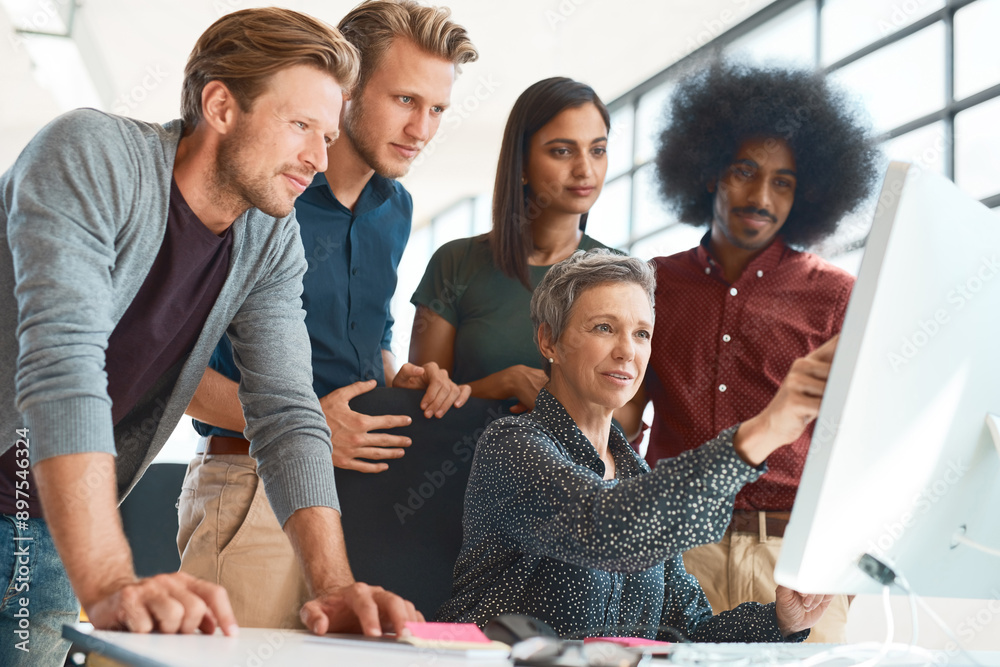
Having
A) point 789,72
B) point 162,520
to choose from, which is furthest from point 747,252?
point 162,520

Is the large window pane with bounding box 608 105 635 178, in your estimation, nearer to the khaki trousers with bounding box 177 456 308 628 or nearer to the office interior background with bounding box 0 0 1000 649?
the office interior background with bounding box 0 0 1000 649

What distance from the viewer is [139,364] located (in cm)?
136

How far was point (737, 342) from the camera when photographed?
7.00 feet

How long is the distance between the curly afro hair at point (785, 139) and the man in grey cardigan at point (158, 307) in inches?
56.4

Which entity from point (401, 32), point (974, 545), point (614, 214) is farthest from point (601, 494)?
point (614, 214)

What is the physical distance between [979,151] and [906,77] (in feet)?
2.42

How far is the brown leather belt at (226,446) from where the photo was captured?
182cm

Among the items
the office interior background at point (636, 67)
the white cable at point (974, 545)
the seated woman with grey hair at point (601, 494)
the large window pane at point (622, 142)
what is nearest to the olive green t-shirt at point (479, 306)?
the seated woman with grey hair at point (601, 494)

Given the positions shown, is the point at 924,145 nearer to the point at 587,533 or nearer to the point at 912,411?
the point at 587,533

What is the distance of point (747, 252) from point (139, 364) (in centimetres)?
152

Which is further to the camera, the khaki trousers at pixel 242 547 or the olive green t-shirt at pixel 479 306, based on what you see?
the olive green t-shirt at pixel 479 306

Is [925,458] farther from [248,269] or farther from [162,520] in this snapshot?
[162,520]

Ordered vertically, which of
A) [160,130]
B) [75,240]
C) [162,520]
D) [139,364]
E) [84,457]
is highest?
[160,130]

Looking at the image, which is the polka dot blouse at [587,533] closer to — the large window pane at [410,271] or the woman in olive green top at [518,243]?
the woman in olive green top at [518,243]
